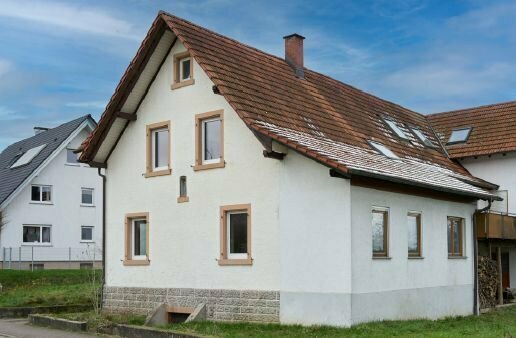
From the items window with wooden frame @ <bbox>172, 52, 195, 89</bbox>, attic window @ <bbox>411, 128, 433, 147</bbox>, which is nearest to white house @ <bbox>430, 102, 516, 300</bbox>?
attic window @ <bbox>411, 128, 433, 147</bbox>

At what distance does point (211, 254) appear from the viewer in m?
18.4

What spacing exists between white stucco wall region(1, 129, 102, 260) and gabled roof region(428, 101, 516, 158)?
22426 millimetres

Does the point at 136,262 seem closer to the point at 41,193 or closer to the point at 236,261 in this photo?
the point at 236,261

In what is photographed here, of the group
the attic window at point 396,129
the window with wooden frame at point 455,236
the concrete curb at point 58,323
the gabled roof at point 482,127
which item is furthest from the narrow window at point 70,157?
the window with wooden frame at point 455,236

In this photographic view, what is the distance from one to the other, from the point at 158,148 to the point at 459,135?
527 inches

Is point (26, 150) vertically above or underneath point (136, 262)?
above

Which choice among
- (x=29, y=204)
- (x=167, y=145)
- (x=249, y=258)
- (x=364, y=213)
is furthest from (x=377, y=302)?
(x=29, y=204)

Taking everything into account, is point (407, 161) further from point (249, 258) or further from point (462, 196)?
point (249, 258)

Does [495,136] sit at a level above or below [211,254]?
above

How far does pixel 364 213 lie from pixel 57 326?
8.37m

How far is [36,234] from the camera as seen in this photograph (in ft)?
139

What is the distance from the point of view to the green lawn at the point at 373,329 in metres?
14.9

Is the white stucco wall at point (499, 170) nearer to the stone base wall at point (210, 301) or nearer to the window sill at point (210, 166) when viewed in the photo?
the window sill at point (210, 166)

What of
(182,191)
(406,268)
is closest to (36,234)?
(182,191)
